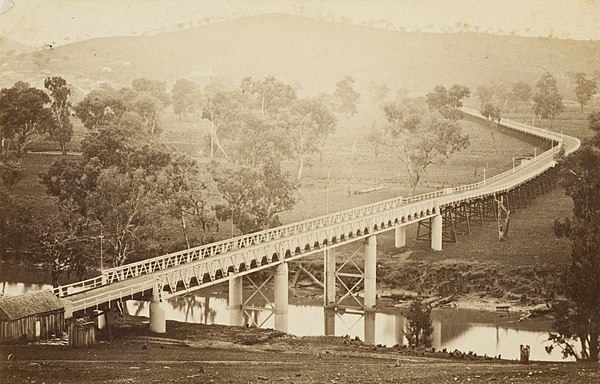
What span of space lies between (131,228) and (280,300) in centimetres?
861

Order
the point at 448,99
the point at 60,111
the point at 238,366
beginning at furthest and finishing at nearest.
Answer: the point at 448,99 < the point at 60,111 < the point at 238,366

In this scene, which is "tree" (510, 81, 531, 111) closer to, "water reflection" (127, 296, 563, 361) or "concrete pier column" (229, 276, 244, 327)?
"water reflection" (127, 296, 563, 361)

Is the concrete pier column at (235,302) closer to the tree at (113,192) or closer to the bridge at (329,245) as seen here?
the bridge at (329,245)

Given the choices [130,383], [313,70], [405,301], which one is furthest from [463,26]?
[130,383]

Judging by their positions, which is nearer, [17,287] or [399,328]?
[399,328]

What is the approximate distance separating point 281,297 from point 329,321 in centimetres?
420

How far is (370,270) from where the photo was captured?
47.3 m

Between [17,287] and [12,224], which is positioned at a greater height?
[12,224]

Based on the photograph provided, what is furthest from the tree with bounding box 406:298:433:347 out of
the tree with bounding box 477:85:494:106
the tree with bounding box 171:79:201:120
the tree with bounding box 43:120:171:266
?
the tree with bounding box 477:85:494:106

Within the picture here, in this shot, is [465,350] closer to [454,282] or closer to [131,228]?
[454,282]

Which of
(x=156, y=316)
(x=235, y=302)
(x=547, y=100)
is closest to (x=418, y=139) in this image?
(x=547, y=100)

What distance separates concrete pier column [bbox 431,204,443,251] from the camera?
2084 inches

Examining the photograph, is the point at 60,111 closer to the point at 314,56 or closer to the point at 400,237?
the point at 314,56

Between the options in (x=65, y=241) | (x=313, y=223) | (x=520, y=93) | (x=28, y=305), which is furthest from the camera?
(x=520, y=93)
